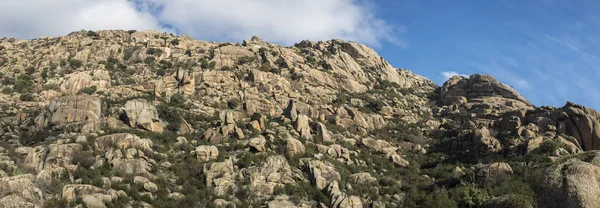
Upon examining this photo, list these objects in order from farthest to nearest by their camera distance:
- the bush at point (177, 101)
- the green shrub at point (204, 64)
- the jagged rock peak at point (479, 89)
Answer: the jagged rock peak at point (479, 89), the green shrub at point (204, 64), the bush at point (177, 101)

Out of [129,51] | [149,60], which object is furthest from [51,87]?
[129,51]

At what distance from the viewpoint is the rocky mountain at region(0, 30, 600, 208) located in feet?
137

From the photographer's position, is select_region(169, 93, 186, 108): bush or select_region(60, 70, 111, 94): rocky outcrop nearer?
select_region(169, 93, 186, 108): bush

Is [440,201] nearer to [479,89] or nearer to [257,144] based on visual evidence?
[257,144]

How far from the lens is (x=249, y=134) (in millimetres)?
58281

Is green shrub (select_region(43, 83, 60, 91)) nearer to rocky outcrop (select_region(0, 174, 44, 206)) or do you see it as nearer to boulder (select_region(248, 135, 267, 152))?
boulder (select_region(248, 135, 267, 152))

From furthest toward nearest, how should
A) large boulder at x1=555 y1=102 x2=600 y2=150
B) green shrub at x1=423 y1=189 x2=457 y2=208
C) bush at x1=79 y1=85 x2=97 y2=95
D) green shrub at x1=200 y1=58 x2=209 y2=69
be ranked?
green shrub at x1=200 y1=58 x2=209 y2=69 → bush at x1=79 y1=85 x2=97 y2=95 → large boulder at x1=555 y1=102 x2=600 y2=150 → green shrub at x1=423 y1=189 x2=457 y2=208

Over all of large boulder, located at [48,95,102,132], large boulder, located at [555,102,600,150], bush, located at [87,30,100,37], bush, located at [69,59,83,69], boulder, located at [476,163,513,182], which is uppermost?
bush, located at [87,30,100,37]

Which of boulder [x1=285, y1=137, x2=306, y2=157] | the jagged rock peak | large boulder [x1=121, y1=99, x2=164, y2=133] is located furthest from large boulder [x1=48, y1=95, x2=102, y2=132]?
the jagged rock peak

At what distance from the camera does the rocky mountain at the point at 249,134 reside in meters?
41.9

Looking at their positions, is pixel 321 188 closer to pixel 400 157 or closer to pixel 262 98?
pixel 400 157

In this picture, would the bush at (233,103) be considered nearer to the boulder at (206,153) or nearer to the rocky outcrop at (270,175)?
the boulder at (206,153)

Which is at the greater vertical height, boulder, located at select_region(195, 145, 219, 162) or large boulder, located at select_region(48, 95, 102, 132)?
large boulder, located at select_region(48, 95, 102, 132)

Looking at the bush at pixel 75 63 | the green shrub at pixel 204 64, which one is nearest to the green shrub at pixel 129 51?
the bush at pixel 75 63
